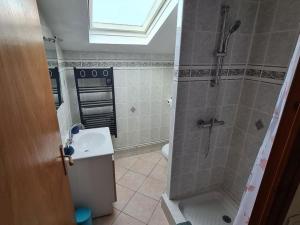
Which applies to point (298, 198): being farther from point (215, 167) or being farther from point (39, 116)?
point (215, 167)

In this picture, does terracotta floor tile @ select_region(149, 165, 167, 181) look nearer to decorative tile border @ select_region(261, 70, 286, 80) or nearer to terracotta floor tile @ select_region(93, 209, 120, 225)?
terracotta floor tile @ select_region(93, 209, 120, 225)

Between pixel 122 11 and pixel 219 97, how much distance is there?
1366 mm

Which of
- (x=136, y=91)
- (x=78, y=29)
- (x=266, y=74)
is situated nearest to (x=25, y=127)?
(x=78, y=29)

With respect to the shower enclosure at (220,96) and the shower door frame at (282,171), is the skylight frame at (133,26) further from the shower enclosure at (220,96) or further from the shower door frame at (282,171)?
the shower door frame at (282,171)

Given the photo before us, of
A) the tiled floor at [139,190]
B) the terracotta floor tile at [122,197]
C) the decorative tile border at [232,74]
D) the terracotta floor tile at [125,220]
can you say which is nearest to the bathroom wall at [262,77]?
the decorative tile border at [232,74]

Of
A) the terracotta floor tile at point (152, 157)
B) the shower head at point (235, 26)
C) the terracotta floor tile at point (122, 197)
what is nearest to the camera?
the shower head at point (235, 26)

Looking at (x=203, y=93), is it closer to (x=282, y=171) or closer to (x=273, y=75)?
(x=273, y=75)

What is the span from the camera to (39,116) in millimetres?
689

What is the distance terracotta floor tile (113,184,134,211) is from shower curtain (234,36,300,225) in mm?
1443

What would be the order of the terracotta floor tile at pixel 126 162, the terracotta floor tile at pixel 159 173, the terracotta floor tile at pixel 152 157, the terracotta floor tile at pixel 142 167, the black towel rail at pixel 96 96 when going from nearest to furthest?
the black towel rail at pixel 96 96, the terracotta floor tile at pixel 159 173, the terracotta floor tile at pixel 142 167, the terracotta floor tile at pixel 126 162, the terracotta floor tile at pixel 152 157

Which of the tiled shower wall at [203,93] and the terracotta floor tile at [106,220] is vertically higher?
the tiled shower wall at [203,93]

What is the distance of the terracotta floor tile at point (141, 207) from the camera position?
1.78 m

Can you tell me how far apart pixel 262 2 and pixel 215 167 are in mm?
1517

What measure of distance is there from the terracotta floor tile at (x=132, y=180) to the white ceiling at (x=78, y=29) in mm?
1702
